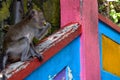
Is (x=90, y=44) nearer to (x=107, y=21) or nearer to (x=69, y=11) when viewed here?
(x=69, y=11)

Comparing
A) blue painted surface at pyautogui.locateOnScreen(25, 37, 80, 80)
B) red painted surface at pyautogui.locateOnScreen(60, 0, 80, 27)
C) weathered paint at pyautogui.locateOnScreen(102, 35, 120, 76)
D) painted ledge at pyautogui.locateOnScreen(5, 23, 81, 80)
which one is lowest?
weathered paint at pyautogui.locateOnScreen(102, 35, 120, 76)

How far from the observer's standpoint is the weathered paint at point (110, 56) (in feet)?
18.7

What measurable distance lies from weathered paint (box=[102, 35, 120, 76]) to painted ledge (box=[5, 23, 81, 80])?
0.69m

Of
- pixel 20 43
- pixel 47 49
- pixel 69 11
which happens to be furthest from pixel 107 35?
pixel 20 43

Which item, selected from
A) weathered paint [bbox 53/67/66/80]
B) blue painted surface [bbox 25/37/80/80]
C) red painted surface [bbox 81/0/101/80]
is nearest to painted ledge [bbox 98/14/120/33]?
red painted surface [bbox 81/0/101/80]

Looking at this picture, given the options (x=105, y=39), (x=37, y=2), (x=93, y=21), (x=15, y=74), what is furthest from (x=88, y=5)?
(x=15, y=74)

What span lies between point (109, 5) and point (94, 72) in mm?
2933

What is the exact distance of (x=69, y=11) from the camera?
5.34 m

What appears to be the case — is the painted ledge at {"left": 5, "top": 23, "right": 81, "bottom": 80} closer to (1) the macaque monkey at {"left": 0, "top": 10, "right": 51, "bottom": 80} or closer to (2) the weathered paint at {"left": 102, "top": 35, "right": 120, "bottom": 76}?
(1) the macaque monkey at {"left": 0, "top": 10, "right": 51, "bottom": 80}

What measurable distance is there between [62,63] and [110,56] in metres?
1.24

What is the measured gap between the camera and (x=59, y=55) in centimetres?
473

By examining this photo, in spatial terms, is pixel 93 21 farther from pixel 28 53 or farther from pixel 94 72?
pixel 28 53

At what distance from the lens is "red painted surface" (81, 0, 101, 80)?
5109mm

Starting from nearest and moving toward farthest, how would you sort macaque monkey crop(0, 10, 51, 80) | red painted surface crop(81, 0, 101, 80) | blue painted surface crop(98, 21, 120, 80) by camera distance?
1. macaque monkey crop(0, 10, 51, 80)
2. red painted surface crop(81, 0, 101, 80)
3. blue painted surface crop(98, 21, 120, 80)
